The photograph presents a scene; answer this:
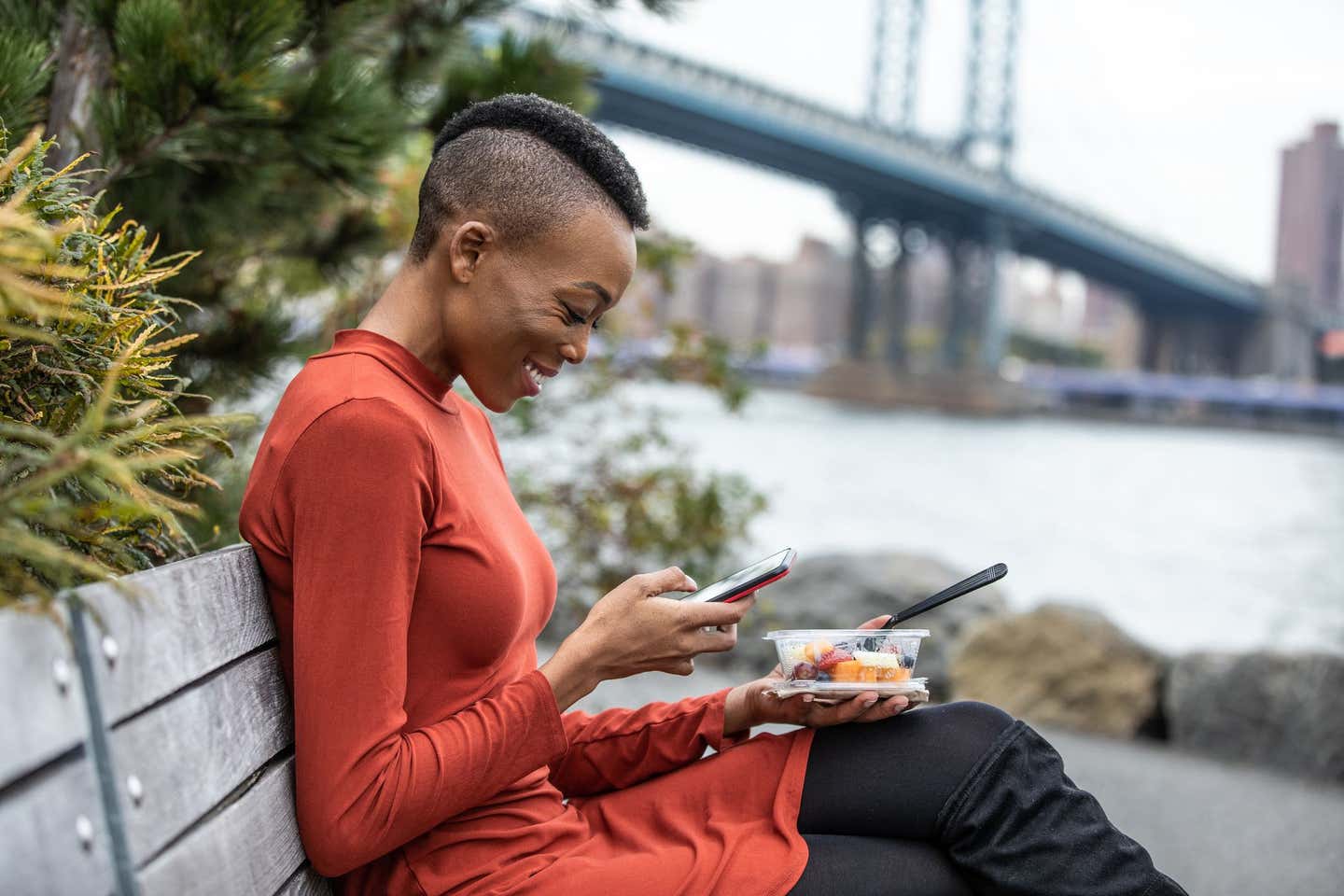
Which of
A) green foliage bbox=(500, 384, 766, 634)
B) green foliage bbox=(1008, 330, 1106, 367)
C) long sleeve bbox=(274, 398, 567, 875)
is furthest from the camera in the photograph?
green foliage bbox=(1008, 330, 1106, 367)

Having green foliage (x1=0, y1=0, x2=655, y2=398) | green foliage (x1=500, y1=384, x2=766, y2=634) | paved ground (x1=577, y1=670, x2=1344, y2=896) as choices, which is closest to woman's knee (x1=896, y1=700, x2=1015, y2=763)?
green foliage (x1=0, y1=0, x2=655, y2=398)

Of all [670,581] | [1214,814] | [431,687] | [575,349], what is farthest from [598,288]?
[1214,814]

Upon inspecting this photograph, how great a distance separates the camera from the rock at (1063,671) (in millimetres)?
3791

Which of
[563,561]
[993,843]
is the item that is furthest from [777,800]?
[563,561]

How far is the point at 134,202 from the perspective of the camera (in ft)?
5.71

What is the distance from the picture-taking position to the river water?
309 inches

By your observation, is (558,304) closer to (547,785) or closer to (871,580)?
(547,785)

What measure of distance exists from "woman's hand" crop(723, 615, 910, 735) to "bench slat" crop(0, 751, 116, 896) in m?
0.65

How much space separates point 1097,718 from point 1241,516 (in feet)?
37.3

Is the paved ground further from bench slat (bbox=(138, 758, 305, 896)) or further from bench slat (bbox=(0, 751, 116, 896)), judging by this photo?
bench slat (bbox=(0, 751, 116, 896))

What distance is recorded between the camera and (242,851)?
836 millimetres

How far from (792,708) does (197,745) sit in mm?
593

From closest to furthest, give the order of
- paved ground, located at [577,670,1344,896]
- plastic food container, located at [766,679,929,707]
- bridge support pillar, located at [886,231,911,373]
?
plastic food container, located at [766,679,929,707]
paved ground, located at [577,670,1344,896]
bridge support pillar, located at [886,231,911,373]

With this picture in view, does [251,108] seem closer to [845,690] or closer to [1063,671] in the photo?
[845,690]
